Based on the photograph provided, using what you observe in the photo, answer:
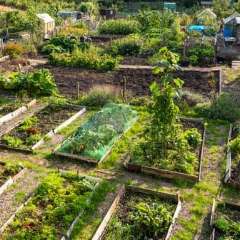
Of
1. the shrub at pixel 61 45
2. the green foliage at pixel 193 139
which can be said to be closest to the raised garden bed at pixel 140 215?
the green foliage at pixel 193 139

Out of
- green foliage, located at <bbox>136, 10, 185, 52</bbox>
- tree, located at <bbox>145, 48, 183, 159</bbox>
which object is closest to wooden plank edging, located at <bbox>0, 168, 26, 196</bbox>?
tree, located at <bbox>145, 48, 183, 159</bbox>

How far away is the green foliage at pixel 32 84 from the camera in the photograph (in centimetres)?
1684

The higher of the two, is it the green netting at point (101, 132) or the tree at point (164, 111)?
the tree at point (164, 111)

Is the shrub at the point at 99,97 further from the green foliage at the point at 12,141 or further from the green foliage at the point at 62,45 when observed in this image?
the green foliage at the point at 62,45

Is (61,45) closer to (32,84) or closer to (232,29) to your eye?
(32,84)

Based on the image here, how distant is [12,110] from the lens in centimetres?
1532

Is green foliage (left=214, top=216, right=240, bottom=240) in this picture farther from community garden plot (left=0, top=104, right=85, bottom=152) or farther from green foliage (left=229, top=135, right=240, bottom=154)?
community garden plot (left=0, top=104, right=85, bottom=152)

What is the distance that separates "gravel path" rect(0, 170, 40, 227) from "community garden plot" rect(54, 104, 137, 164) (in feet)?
4.36

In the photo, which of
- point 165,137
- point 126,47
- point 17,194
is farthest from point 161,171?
point 126,47

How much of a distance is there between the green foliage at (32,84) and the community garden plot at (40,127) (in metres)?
1.47

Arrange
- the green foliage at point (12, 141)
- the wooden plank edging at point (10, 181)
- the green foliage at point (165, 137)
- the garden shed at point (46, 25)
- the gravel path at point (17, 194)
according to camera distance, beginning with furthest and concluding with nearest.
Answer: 1. the garden shed at point (46, 25)
2. the green foliage at point (12, 141)
3. the green foliage at point (165, 137)
4. the wooden plank edging at point (10, 181)
5. the gravel path at point (17, 194)

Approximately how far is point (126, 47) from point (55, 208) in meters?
14.5

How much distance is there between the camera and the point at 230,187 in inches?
432

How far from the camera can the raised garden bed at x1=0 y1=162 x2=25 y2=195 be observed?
423 inches
